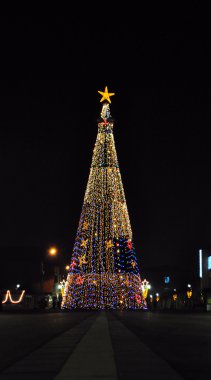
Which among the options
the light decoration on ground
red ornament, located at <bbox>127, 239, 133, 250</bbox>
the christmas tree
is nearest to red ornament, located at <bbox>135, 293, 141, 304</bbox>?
the christmas tree

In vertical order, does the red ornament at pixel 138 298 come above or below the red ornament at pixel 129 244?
below

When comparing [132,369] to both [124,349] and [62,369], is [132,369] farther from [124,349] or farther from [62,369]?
[124,349]

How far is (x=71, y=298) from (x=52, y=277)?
5076 cm

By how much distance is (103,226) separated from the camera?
199ft

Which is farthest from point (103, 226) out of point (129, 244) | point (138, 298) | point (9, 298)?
point (9, 298)

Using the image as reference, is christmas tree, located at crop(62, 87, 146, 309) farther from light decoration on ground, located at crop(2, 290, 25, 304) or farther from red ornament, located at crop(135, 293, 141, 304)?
light decoration on ground, located at crop(2, 290, 25, 304)

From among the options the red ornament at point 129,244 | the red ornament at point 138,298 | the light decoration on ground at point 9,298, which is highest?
the red ornament at point 129,244

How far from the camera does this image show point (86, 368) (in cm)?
1037

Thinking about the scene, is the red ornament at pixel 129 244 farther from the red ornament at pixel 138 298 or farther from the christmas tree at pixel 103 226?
the red ornament at pixel 138 298

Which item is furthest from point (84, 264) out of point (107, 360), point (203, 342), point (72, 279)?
point (107, 360)

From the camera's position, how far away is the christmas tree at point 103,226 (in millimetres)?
59719

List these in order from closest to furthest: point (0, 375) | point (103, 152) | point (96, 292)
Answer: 1. point (0, 375)
2. point (103, 152)
3. point (96, 292)

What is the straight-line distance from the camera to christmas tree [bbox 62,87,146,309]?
2351 inches

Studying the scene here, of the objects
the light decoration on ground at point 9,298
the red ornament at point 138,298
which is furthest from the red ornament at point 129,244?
the light decoration on ground at point 9,298
